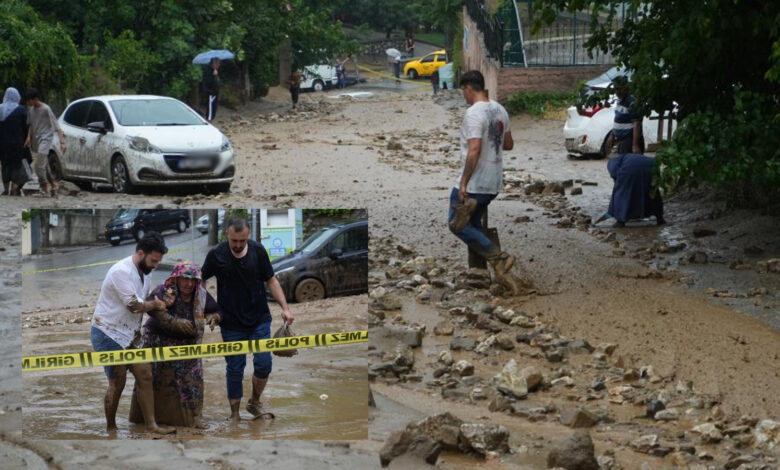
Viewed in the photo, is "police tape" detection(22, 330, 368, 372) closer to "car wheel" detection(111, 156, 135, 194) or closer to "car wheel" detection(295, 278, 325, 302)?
"car wheel" detection(295, 278, 325, 302)

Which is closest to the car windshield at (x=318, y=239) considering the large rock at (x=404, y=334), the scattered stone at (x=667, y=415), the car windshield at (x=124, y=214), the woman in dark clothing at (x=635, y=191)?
the car windshield at (x=124, y=214)

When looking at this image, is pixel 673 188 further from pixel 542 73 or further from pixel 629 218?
pixel 542 73

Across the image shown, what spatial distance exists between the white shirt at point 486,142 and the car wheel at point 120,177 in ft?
24.3

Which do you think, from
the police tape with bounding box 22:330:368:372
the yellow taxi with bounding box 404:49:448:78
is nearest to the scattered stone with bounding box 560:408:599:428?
the police tape with bounding box 22:330:368:372

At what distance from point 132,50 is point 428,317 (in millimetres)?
19910

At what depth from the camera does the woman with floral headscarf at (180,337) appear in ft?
20.1

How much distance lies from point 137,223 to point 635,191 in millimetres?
8807

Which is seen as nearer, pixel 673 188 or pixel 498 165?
pixel 498 165

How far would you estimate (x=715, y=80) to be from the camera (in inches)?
455

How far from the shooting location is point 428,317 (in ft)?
32.8

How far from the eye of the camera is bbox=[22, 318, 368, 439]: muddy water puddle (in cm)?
628

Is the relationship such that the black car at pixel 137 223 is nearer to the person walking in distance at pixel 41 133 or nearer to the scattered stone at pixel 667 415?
the scattered stone at pixel 667 415

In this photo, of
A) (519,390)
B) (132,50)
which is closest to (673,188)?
(519,390)

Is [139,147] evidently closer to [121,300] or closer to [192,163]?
[192,163]
